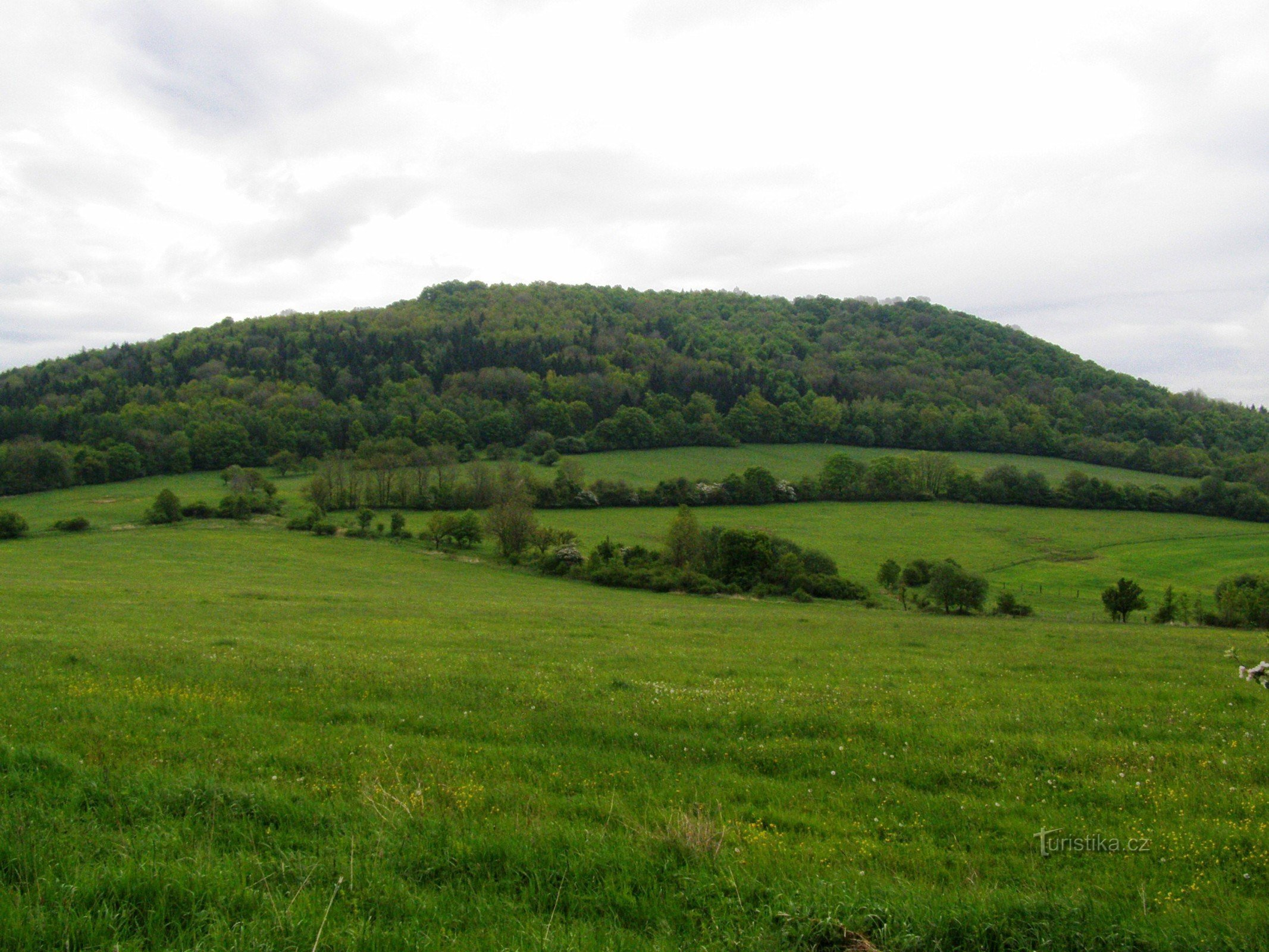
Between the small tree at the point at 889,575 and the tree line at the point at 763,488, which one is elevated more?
the tree line at the point at 763,488

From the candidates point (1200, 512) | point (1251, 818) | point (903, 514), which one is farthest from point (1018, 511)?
point (1251, 818)

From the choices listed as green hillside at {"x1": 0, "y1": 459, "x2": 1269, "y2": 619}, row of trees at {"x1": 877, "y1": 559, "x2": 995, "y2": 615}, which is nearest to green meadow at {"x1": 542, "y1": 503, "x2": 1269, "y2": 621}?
green hillside at {"x1": 0, "y1": 459, "x2": 1269, "y2": 619}

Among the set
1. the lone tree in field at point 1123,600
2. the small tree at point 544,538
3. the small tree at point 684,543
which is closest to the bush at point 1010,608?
the lone tree in field at point 1123,600

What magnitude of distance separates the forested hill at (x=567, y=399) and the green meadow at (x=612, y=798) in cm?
11436

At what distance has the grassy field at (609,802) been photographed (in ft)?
14.7

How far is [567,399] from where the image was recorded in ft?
515

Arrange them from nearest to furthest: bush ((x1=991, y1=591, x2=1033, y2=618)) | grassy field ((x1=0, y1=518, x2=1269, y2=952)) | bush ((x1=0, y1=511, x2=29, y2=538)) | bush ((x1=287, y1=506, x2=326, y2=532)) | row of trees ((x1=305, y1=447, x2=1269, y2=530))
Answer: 1. grassy field ((x1=0, y1=518, x2=1269, y2=952))
2. bush ((x1=991, y1=591, x2=1033, y2=618))
3. bush ((x1=0, y1=511, x2=29, y2=538))
4. bush ((x1=287, y1=506, x2=326, y2=532))
5. row of trees ((x1=305, y1=447, x2=1269, y2=530))

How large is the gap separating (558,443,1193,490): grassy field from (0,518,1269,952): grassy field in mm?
102005

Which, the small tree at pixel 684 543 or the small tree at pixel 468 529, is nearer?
the small tree at pixel 684 543

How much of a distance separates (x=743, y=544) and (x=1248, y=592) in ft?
131

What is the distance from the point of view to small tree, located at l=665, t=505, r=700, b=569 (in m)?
72.9

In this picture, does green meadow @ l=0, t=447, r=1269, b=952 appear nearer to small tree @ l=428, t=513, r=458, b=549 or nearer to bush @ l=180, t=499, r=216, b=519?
small tree @ l=428, t=513, r=458, b=549
